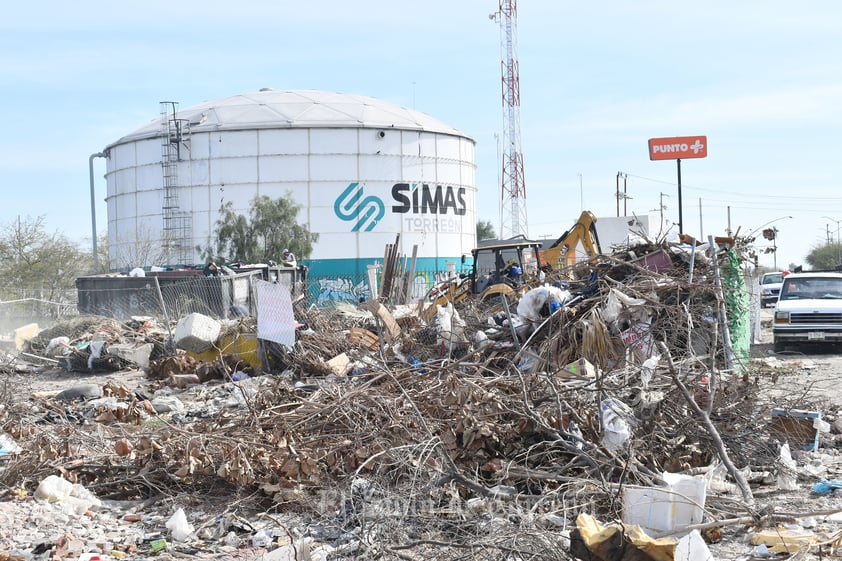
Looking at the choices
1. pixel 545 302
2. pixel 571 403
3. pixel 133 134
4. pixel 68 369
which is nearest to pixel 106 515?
pixel 571 403

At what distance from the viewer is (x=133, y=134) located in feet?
151

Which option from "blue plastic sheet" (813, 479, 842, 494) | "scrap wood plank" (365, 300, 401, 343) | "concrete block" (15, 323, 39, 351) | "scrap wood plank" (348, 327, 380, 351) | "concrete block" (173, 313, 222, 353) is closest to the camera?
"blue plastic sheet" (813, 479, 842, 494)

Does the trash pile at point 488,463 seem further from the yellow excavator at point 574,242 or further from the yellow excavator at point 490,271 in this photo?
the yellow excavator at point 574,242

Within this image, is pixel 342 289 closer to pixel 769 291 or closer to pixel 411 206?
pixel 411 206

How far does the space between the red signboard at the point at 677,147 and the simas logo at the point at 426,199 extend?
1493cm

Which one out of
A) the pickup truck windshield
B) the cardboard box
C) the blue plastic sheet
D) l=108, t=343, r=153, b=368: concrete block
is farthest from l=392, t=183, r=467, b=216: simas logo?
the blue plastic sheet

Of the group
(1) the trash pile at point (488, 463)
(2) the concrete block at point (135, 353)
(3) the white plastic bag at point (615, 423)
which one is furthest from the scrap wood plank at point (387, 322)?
(3) the white plastic bag at point (615, 423)

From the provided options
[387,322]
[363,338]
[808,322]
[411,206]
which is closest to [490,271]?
[387,322]

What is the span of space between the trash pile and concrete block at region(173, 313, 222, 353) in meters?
5.16

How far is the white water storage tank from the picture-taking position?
42.4 m

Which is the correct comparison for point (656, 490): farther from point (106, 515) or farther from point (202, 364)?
point (202, 364)

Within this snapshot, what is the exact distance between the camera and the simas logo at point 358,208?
4288 cm

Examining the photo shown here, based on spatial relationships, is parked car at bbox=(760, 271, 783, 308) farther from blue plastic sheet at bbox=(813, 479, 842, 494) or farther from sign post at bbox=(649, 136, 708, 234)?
blue plastic sheet at bbox=(813, 479, 842, 494)

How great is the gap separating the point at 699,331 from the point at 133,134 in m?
41.7
